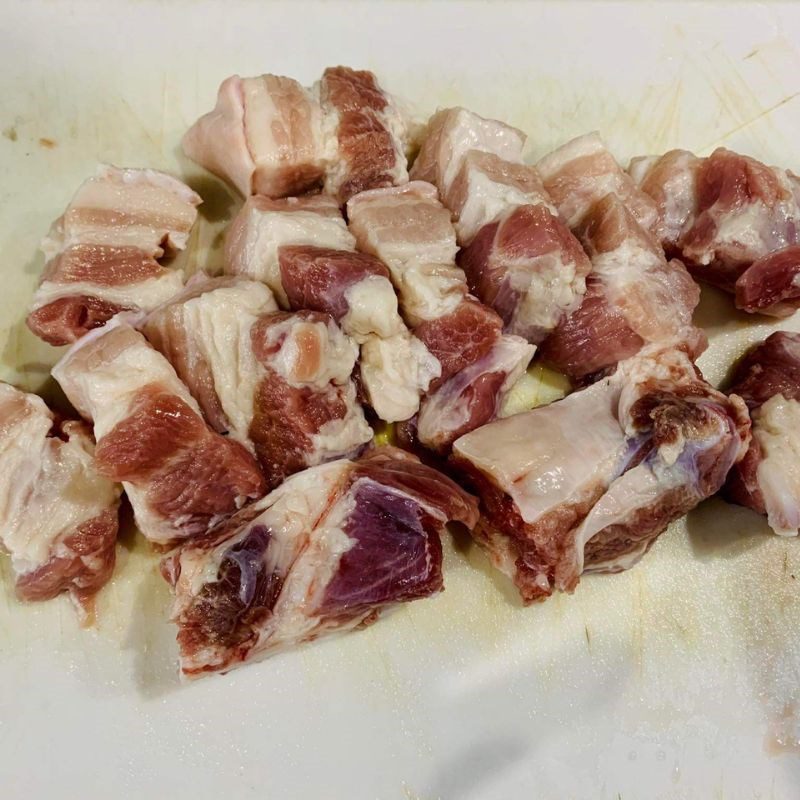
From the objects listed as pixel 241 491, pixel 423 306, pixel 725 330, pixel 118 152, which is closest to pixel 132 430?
pixel 241 491

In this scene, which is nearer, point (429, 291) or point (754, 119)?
point (429, 291)

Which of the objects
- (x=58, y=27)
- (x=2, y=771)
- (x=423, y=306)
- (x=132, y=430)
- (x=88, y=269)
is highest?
(x=58, y=27)

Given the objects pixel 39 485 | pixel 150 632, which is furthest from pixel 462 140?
pixel 150 632

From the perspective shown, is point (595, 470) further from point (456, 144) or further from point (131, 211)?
point (131, 211)

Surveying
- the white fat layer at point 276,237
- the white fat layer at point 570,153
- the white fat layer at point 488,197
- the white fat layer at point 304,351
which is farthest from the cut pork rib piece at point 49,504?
the white fat layer at point 570,153

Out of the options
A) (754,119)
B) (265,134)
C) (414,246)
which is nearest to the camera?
(414,246)

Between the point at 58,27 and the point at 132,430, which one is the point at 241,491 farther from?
the point at 58,27
